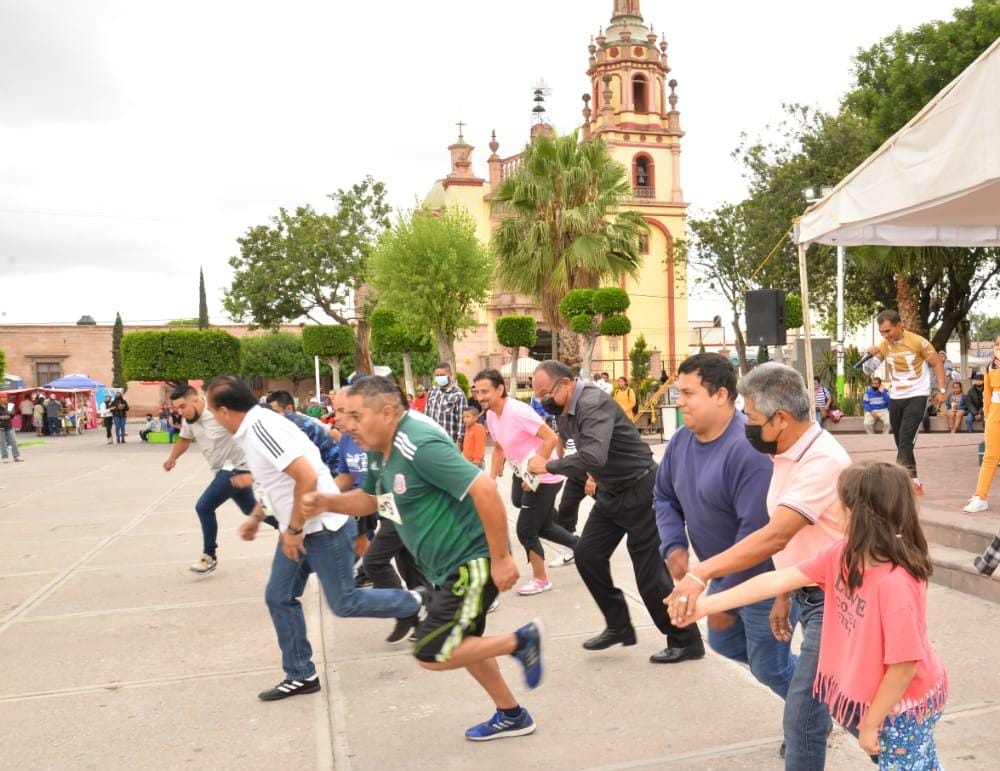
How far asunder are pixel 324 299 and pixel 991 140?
121 feet

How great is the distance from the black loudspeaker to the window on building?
2204 inches

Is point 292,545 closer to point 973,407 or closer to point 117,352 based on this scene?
point 973,407

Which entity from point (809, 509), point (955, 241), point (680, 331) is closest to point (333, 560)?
point (809, 509)

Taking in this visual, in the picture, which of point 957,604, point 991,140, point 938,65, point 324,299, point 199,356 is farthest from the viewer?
point 324,299

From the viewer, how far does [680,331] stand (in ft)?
172

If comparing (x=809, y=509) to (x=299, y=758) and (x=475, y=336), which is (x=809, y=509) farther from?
(x=475, y=336)

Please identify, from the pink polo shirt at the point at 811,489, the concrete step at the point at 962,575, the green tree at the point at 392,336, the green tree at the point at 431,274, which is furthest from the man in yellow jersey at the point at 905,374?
the green tree at the point at 392,336

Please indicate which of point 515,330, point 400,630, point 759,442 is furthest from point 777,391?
point 515,330

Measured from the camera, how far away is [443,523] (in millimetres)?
3570

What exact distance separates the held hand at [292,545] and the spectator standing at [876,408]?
16451 mm

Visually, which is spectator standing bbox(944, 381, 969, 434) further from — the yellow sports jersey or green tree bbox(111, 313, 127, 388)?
green tree bbox(111, 313, 127, 388)

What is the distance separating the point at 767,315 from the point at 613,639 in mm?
7241

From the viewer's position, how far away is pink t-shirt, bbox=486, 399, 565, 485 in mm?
6492

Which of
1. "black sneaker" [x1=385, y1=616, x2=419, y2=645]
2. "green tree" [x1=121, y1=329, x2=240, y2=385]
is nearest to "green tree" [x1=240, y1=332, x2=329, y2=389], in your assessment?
"green tree" [x1=121, y1=329, x2=240, y2=385]
